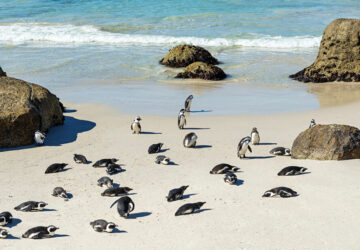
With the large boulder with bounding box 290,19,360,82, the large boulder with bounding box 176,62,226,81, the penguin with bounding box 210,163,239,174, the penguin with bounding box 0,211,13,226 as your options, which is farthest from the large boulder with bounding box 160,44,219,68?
the penguin with bounding box 0,211,13,226

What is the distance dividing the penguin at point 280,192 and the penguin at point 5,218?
439cm

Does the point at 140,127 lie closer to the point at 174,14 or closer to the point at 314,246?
the point at 314,246

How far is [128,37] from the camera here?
1325 inches

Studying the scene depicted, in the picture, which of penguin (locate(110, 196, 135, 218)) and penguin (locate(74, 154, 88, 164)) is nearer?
penguin (locate(110, 196, 135, 218))

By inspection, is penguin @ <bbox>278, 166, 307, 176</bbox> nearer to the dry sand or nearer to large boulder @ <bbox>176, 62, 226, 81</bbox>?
the dry sand

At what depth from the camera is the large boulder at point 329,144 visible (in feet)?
38.0

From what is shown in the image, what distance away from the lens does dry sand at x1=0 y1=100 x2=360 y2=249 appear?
8477 mm

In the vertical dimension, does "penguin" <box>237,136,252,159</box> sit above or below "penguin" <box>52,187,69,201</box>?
above

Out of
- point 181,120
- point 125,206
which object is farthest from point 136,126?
point 125,206

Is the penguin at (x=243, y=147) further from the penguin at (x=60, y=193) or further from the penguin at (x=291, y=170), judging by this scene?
the penguin at (x=60, y=193)

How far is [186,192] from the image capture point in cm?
1037

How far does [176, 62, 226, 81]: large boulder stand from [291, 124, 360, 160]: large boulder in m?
10.4

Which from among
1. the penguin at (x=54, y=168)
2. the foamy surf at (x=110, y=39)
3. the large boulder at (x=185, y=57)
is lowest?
the penguin at (x=54, y=168)

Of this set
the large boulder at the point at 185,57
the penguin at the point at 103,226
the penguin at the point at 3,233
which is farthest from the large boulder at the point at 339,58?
the penguin at the point at 3,233
